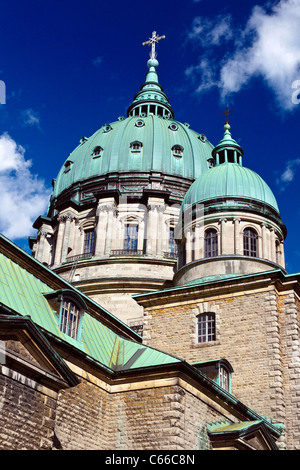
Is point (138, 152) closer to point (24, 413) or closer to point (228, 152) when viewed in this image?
point (228, 152)

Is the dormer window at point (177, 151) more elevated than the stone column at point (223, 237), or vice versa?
the dormer window at point (177, 151)

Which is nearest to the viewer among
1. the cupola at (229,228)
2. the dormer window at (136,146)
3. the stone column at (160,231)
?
the cupola at (229,228)

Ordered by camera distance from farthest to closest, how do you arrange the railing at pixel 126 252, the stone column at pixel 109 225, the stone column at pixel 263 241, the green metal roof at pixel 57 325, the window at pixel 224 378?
1. the stone column at pixel 109 225
2. the railing at pixel 126 252
3. the stone column at pixel 263 241
4. the window at pixel 224 378
5. the green metal roof at pixel 57 325

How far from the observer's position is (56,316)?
793 inches

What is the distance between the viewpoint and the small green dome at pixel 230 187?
29.8 meters

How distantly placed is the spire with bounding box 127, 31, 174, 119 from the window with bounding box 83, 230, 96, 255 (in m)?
12.4

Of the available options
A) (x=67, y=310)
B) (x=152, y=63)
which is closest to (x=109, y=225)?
(x=67, y=310)

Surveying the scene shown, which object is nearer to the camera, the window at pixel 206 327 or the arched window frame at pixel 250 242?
the window at pixel 206 327

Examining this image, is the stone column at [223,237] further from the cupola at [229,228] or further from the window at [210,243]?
the window at [210,243]

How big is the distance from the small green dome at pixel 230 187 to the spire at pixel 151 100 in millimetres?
19109

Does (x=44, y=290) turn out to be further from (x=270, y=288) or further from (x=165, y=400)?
(x=270, y=288)

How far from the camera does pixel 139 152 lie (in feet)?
141

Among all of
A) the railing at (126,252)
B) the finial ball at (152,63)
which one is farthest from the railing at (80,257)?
the finial ball at (152,63)
